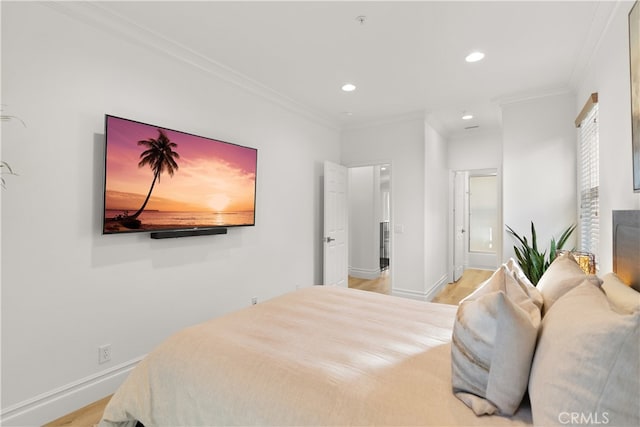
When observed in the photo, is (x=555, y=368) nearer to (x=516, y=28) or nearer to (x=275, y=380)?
(x=275, y=380)

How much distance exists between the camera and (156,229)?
2.48 meters

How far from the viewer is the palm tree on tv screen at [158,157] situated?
7.82ft

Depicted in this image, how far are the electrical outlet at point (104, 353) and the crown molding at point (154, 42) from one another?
2.28m

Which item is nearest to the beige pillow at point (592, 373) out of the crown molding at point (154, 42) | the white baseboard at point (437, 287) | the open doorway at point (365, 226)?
the crown molding at point (154, 42)

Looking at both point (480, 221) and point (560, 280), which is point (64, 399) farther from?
point (480, 221)

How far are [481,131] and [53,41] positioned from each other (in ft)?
18.1

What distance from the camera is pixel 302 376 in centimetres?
122

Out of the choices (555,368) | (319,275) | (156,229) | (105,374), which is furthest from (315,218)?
(555,368)

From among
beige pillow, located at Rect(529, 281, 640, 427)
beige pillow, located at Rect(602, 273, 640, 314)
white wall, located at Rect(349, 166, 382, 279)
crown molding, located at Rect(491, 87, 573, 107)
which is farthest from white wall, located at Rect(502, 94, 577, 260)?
beige pillow, located at Rect(529, 281, 640, 427)

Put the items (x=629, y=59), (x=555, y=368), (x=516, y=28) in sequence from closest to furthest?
(x=555, y=368)
(x=629, y=59)
(x=516, y=28)

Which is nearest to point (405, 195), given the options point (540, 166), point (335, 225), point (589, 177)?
point (335, 225)

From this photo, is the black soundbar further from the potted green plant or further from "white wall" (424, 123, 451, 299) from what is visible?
the potted green plant

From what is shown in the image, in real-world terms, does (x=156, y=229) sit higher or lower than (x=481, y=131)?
lower

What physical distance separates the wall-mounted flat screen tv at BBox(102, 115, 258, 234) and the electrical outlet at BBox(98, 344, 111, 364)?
0.84 meters
